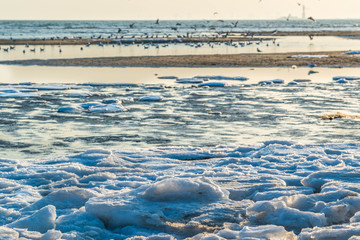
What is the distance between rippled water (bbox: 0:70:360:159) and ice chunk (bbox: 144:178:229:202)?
4.00 m

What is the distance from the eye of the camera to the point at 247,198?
A: 7984 millimetres

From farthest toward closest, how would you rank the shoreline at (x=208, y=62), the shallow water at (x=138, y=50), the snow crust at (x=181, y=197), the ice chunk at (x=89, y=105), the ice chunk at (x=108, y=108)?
the shallow water at (x=138, y=50) < the shoreline at (x=208, y=62) < the ice chunk at (x=89, y=105) < the ice chunk at (x=108, y=108) < the snow crust at (x=181, y=197)

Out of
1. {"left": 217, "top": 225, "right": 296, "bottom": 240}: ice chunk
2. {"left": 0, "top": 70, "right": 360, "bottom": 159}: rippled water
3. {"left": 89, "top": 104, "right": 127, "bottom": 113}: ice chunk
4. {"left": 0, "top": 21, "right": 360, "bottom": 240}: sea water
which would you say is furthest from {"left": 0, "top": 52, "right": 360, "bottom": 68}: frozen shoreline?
{"left": 217, "top": 225, "right": 296, "bottom": 240}: ice chunk

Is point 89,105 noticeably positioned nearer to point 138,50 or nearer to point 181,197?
point 181,197

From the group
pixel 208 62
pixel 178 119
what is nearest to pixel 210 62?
pixel 208 62

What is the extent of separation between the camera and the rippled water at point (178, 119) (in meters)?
12.2

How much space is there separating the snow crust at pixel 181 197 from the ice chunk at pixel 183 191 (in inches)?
0.5

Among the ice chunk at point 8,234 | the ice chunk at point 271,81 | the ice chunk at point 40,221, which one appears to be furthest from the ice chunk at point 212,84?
the ice chunk at point 8,234

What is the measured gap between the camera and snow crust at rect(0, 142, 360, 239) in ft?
22.4

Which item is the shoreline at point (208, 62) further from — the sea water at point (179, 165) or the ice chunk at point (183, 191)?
the ice chunk at point (183, 191)

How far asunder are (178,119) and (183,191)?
7.22m

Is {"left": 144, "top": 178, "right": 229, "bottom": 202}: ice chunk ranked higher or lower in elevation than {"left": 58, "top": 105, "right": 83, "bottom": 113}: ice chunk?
higher

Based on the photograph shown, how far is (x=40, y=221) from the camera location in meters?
6.96

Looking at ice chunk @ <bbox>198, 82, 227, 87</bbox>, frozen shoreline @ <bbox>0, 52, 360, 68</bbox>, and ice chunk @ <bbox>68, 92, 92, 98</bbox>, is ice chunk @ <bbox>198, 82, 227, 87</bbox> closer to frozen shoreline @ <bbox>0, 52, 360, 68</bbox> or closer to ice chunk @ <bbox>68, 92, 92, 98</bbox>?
ice chunk @ <bbox>68, 92, 92, 98</bbox>
